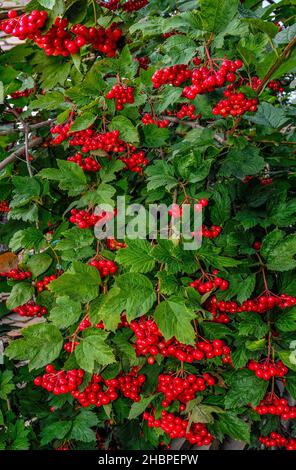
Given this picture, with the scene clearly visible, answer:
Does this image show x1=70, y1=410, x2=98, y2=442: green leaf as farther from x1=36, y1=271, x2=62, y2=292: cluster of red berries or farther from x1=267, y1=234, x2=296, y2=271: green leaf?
x1=267, y1=234, x2=296, y2=271: green leaf

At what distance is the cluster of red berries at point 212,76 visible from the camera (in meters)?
1.00

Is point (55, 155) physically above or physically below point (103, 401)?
above

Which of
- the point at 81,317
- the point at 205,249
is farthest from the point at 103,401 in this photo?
the point at 205,249

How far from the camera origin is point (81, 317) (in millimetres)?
1139

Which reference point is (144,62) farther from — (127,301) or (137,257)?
(127,301)

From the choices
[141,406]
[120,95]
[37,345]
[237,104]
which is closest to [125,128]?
[120,95]

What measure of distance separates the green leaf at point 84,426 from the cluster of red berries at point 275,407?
74 centimetres

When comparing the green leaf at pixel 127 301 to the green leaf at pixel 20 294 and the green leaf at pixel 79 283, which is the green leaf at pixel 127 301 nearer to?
the green leaf at pixel 79 283

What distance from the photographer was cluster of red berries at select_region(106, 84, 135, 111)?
45.7 inches

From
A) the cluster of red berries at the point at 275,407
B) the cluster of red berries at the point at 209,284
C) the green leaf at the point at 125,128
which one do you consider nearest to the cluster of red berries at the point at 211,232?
the cluster of red berries at the point at 209,284

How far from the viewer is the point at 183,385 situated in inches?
44.6
